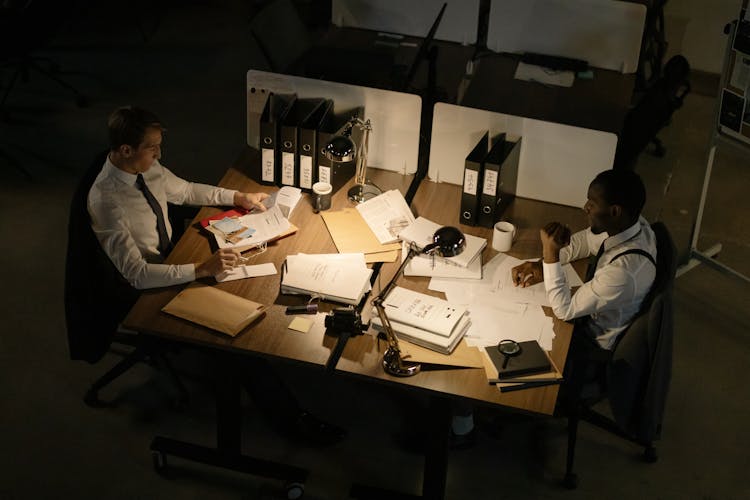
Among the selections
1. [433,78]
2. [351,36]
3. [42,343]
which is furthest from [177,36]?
[42,343]

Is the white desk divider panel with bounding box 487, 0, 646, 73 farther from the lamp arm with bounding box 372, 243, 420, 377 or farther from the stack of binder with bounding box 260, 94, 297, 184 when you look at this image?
the lamp arm with bounding box 372, 243, 420, 377

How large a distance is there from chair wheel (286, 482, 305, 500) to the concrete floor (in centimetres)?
8

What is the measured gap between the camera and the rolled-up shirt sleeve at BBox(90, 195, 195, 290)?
3170 millimetres

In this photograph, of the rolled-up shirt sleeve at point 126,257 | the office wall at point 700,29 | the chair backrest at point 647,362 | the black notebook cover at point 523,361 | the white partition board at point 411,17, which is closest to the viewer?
the black notebook cover at point 523,361

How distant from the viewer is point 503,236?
3.40 metres

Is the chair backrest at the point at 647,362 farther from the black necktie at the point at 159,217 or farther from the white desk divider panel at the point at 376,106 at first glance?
the black necktie at the point at 159,217

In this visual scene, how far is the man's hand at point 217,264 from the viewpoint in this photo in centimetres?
319

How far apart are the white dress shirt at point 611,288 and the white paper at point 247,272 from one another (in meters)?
1.02

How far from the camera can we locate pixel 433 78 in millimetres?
4469

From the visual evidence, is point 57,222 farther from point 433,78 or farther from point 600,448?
point 600,448

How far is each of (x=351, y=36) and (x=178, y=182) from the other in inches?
71.4

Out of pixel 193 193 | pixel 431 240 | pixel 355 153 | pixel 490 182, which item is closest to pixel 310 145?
pixel 355 153

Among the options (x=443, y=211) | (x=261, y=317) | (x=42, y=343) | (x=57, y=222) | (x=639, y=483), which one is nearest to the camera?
(x=261, y=317)

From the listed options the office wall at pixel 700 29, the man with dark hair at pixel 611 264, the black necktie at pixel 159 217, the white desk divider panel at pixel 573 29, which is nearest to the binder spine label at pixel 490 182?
the man with dark hair at pixel 611 264
